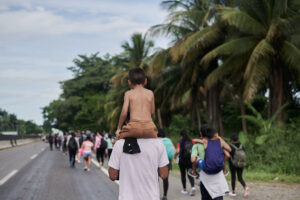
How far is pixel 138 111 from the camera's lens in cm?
320

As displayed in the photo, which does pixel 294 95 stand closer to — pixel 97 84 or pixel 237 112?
pixel 237 112

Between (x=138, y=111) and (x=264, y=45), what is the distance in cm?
1399

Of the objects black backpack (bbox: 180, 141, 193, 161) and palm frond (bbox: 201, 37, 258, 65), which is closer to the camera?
black backpack (bbox: 180, 141, 193, 161)

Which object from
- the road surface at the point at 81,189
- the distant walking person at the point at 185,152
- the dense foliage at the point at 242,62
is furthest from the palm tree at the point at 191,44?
the distant walking person at the point at 185,152

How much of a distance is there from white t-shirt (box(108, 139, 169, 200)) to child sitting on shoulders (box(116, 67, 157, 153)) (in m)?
0.09

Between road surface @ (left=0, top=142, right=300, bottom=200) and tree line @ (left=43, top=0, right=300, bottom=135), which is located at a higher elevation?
tree line @ (left=43, top=0, right=300, bottom=135)

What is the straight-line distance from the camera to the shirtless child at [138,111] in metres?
3.14

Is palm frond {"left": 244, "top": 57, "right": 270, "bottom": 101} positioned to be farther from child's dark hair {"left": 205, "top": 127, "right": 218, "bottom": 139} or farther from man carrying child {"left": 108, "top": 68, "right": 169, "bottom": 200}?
man carrying child {"left": 108, "top": 68, "right": 169, "bottom": 200}

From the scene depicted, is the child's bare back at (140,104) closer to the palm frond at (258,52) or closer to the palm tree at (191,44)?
the palm frond at (258,52)

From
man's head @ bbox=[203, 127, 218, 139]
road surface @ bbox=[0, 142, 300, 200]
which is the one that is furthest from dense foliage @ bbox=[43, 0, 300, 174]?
man's head @ bbox=[203, 127, 218, 139]

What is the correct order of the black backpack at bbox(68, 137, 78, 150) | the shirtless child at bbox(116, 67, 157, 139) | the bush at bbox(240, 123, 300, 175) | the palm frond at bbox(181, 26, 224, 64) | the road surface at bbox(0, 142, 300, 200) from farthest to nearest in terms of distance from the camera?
the palm frond at bbox(181, 26, 224, 64)
the black backpack at bbox(68, 137, 78, 150)
the bush at bbox(240, 123, 300, 175)
the road surface at bbox(0, 142, 300, 200)
the shirtless child at bbox(116, 67, 157, 139)

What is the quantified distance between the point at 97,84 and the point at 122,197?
5789 centimetres

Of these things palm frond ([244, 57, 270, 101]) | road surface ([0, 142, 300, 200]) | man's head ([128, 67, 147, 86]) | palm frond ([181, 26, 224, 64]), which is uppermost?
palm frond ([181, 26, 224, 64])

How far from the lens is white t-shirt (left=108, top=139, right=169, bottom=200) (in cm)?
316
